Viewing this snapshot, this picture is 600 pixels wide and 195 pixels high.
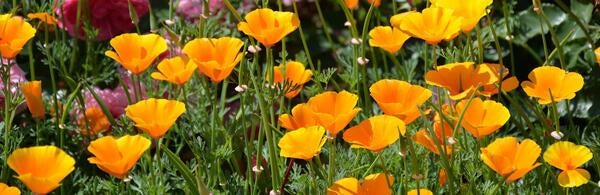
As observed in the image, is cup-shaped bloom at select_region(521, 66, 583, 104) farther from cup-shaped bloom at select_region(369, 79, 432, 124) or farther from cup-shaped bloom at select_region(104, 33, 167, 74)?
cup-shaped bloom at select_region(104, 33, 167, 74)

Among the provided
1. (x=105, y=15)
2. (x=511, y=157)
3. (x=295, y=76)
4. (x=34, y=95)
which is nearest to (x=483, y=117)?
(x=511, y=157)

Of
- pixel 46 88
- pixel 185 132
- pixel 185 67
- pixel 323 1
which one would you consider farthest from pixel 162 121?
pixel 323 1

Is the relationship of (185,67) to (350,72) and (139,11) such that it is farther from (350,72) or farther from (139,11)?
(139,11)

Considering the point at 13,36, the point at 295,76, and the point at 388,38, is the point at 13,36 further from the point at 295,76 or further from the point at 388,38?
the point at 388,38

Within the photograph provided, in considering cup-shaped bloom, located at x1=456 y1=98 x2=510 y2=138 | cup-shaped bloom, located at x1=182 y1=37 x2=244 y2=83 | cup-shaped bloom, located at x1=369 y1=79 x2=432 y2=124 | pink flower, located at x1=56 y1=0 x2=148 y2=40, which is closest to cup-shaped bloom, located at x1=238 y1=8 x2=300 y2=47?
cup-shaped bloom, located at x1=182 y1=37 x2=244 y2=83

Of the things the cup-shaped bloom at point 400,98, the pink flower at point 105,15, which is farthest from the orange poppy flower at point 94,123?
the cup-shaped bloom at point 400,98

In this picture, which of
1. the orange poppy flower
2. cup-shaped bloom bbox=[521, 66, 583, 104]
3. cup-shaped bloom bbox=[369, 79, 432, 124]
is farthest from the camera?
the orange poppy flower
